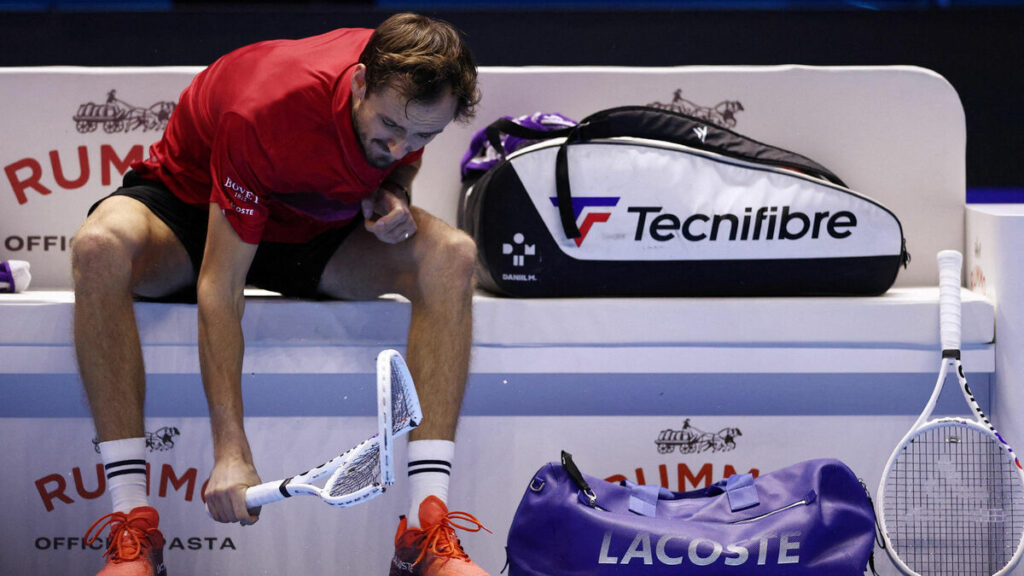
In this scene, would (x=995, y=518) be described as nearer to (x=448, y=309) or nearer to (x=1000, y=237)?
(x=1000, y=237)

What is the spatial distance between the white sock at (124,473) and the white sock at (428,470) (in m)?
0.44

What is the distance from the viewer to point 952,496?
6.51 ft

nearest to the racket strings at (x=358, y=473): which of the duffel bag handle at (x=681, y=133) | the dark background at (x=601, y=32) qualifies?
the duffel bag handle at (x=681, y=133)

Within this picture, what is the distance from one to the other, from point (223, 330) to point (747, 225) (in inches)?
39.7

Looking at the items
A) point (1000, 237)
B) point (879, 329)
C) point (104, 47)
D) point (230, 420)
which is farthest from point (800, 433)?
point (104, 47)

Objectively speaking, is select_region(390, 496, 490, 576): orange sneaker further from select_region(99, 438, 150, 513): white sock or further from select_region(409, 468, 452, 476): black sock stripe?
select_region(99, 438, 150, 513): white sock

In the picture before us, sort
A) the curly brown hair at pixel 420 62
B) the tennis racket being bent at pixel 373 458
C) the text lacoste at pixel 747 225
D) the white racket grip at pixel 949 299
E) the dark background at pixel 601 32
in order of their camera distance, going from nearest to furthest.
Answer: the tennis racket being bent at pixel 373 458, the curly brown hair at pixel 420 62, the white racket grip at pixel 949 299, the text lacoste at pixel 747 225, the dark background at pixel 601 32

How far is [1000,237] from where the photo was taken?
2.08m

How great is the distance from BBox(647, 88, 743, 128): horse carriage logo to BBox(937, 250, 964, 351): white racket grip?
673mm

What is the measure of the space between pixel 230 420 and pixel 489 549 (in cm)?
65

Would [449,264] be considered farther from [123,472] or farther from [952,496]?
[952,496]

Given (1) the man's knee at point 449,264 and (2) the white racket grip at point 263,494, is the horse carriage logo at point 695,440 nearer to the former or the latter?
(1) the man's knee at point 449,264

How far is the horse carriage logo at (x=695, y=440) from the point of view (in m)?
2.09

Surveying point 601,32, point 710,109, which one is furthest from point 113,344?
point 601,32
